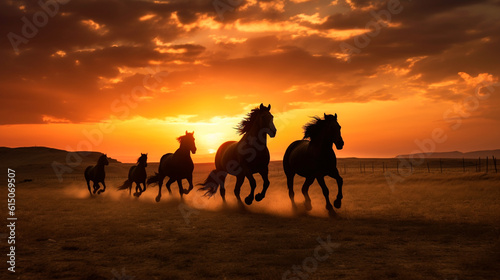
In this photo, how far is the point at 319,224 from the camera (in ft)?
34.3

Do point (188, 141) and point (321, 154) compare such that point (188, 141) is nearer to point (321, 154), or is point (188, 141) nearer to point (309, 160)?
point (309, 160)

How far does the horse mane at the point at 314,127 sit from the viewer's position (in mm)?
12727

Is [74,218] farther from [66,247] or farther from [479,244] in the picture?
[479,244]

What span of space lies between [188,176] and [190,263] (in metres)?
11.8

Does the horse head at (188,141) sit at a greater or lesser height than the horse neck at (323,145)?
greater

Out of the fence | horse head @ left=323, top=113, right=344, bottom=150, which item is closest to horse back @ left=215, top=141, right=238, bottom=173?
horse head @ left=323, top=113, right=344, bottom=150

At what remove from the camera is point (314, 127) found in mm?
12844

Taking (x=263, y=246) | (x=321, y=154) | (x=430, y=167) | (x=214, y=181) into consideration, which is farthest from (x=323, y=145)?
(x=430, y=167)

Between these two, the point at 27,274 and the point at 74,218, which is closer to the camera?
the point at 27,274

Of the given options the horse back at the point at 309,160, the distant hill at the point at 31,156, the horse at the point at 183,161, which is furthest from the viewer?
the distant hill at the point at 31,156

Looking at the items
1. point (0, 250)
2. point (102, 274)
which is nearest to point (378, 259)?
point (102, 274)

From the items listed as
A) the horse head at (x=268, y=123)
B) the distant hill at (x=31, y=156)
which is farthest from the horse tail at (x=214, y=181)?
the distant hill at (x=31, y=156)

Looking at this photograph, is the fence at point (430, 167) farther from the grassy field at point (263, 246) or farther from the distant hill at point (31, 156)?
the distant hill at point (31, 156)

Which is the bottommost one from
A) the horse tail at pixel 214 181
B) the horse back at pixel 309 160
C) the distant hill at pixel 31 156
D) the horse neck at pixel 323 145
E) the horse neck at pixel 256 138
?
the horse tail at pixel 214 181
